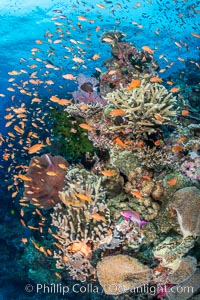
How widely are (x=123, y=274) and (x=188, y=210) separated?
1.91m

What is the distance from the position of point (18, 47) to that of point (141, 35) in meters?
14.1

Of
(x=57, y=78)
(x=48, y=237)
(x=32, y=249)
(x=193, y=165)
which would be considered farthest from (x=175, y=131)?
(x=57, y=78)

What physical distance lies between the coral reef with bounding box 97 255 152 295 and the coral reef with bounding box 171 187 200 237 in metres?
1.19

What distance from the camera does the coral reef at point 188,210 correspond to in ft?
18.3

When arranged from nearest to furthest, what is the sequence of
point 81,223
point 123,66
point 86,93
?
point 81,223 → point 86,93 → point 123,66

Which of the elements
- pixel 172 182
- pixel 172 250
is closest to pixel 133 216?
pixel 172 250

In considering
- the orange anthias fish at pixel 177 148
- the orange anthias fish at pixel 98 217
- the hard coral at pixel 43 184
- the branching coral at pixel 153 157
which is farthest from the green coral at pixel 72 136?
the orange anthias fish at pixel 98 217

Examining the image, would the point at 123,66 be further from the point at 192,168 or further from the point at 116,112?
the point at 192,168

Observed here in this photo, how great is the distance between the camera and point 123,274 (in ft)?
17.5

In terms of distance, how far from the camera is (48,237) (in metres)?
12.5

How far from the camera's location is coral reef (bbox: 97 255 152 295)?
534 centimetres

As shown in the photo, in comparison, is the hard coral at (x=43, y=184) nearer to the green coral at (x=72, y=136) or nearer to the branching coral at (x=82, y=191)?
the green coral at (x=72, y=136)

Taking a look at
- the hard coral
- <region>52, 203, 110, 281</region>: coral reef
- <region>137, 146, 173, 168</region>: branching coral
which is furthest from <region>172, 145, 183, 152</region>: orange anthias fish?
the hard coral

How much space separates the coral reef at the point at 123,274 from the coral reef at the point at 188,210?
1195 mm
